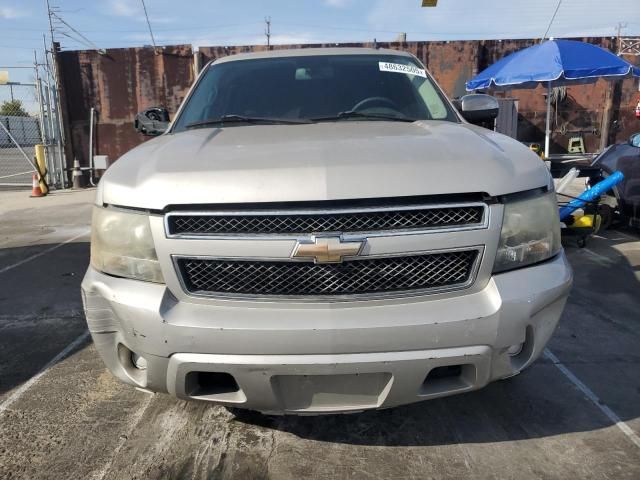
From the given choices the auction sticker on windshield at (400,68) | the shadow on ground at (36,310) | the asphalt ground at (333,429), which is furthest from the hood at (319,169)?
the shadow on ground at (36,310)

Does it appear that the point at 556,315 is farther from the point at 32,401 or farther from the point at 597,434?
the point at 32,401

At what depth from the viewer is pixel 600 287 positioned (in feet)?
15.6

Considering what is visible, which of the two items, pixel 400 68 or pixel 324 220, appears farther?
pixel 400 68

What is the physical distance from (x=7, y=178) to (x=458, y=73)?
1381 centimetres

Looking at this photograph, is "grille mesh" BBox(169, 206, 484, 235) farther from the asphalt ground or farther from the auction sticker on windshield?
the auction sticker on windshield

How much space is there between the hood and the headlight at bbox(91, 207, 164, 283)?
67 mm

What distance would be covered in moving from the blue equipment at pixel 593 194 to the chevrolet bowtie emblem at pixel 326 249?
16.1ft

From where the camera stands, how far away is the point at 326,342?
1.88 metres

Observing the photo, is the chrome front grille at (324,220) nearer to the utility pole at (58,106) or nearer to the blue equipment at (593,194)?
the blue equipment at (593,194)

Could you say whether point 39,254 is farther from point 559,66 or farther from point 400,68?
point 559,66

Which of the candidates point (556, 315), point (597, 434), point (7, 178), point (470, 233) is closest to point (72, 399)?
point (470, 233)

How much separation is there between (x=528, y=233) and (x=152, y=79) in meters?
12.4

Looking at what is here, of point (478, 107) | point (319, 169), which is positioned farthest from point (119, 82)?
point (319, 169)

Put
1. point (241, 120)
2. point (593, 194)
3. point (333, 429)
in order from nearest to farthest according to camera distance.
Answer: point (333, 429)
point (241, 120)
point (593, 194)
